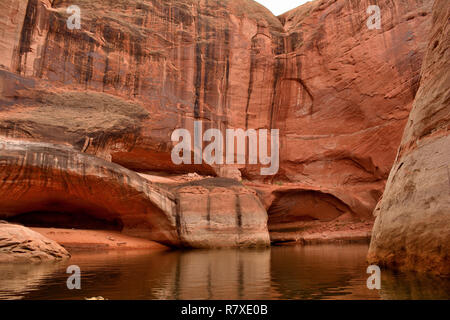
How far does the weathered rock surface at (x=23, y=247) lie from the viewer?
830 centimetres

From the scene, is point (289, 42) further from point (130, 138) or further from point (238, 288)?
point (238, 288)

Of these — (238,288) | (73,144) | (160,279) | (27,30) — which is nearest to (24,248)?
(160,279)

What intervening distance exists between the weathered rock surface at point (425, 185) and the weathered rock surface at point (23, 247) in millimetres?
7703

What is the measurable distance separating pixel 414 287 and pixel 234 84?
60.9ft

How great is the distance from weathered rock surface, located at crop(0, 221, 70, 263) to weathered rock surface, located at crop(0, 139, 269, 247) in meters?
3.30

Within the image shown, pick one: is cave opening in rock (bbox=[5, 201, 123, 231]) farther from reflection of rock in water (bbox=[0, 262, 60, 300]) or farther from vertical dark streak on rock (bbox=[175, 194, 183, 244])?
reflection of rock in water (bbox=[0, 262, 60, 300])

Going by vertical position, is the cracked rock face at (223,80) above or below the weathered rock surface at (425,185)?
above

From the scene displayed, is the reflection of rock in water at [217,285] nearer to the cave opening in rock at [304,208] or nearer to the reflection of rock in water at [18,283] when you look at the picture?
the reflection of rock in water at [18,283]

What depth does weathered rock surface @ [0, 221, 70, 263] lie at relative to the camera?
8.30 m

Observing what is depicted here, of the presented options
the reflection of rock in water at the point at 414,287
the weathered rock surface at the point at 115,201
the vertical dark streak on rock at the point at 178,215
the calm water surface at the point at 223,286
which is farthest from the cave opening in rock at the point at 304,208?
the reflection of rock in water at the point at 414,287

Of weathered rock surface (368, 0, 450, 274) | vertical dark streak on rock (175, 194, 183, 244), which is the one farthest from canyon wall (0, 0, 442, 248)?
weathered rock surface (368, 0, 450, 274)

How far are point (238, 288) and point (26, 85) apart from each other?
574 inches

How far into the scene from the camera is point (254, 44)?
73.0 feet

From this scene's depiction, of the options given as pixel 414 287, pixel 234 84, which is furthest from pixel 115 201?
pixel 414 287
